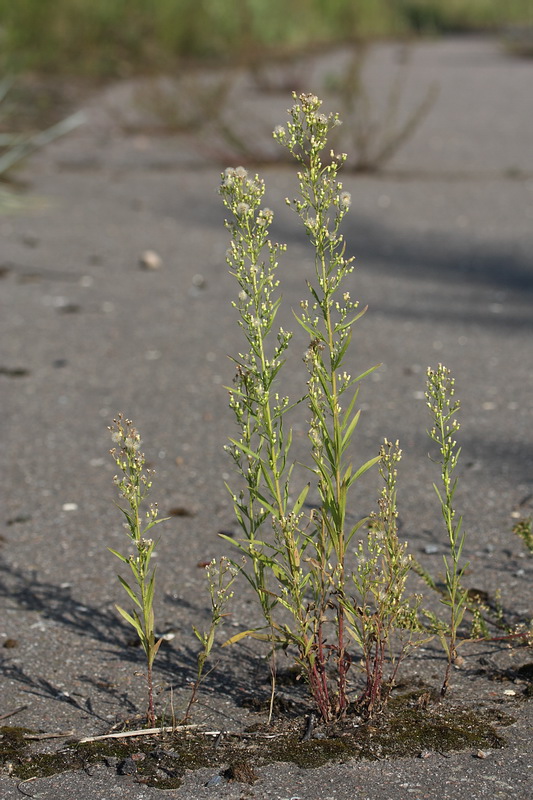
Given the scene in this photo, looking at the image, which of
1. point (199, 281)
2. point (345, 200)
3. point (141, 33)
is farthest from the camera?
point (141, 33)

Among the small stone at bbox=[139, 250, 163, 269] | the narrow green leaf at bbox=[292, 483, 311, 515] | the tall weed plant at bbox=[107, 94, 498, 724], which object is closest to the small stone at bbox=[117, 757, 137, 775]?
the tall weed plant at bbox=[107, 94, 498, 724]

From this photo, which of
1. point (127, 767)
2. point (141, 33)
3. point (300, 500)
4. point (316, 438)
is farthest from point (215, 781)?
point (141, 33)

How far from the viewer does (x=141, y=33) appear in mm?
11773

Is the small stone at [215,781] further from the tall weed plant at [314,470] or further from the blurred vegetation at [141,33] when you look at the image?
the blurred vegetation at [141,33]

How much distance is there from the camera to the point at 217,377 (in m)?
4.72

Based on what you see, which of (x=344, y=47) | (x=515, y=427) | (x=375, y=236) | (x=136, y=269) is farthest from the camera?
(x=344, y=47)

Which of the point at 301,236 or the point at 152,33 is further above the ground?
the point at 152,33

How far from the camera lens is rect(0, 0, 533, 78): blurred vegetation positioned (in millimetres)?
11109

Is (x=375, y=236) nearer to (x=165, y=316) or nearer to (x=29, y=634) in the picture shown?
(x=165, y=316)

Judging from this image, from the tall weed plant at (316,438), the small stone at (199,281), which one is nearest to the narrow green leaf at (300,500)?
the tall weed plant at (316,438)

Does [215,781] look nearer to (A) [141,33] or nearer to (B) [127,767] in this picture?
(B) [127,767]

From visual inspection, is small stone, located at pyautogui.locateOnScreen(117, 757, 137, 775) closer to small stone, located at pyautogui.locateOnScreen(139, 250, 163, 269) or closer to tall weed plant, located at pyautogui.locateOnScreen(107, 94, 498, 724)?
tall weed plant, located at pyautogui.locateOnScreen(107, 94, 498, 724)

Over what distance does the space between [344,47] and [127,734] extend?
1301 centimetres

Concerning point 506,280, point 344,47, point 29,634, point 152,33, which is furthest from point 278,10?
point 29,634
